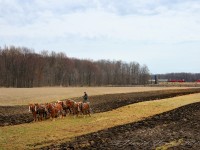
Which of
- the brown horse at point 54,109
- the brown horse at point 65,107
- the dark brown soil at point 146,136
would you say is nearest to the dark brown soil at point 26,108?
the brown horse at point 54,109

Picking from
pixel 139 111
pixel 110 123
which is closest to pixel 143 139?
pixel 110 123

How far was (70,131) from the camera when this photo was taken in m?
22.0

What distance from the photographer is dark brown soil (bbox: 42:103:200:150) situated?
16828 mm

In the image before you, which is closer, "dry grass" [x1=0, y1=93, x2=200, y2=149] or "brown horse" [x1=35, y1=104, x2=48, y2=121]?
"dry grass" [x1=0, y1=93, x2=200, y2=149]

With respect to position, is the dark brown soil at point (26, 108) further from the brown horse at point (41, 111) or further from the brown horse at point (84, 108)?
the brown horse at point (84, 108)

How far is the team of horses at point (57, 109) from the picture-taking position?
28516 millimetres

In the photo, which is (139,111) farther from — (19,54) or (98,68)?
(98,68)

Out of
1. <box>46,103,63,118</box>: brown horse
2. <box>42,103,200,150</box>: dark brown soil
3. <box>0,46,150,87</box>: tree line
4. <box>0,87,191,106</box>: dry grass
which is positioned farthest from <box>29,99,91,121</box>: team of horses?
<box>0,46,150,87</box>: tree line

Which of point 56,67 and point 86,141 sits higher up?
point 56,67

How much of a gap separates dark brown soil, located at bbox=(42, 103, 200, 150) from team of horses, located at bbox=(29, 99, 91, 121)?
20.9 ft

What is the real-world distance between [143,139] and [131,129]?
3576mm

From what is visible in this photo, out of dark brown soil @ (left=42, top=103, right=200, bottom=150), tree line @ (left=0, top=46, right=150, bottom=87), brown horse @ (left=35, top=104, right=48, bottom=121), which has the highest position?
tree line @ (left=0, top=46, right=150, bottom=87)

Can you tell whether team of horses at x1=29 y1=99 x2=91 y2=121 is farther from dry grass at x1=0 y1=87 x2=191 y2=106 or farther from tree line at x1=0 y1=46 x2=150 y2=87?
tree line at x1=0 y1=46 x2=150 y2=87

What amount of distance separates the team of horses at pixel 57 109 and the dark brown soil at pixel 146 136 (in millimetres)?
6380
